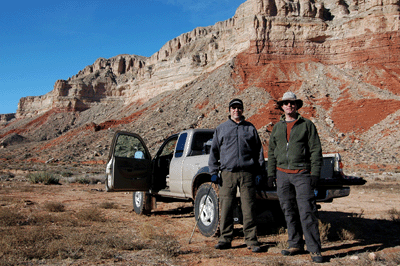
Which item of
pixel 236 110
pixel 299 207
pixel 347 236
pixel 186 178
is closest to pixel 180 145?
pixel 186 178

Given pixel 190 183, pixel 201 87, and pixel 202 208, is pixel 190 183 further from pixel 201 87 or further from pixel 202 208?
pixel 201 87

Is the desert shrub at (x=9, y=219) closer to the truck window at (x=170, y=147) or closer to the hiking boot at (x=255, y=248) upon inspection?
the truck window at (x=170, y=147)

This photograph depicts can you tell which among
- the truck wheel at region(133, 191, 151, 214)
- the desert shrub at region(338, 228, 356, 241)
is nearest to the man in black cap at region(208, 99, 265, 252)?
the desert shrub at region(338, 228, 356, 241)

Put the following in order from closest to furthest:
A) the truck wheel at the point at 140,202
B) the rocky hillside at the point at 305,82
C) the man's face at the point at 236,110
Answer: the man's face at the point at 236,110 → the truck wheel at the point at 140,202 → the rocky hillside at the point at 305,82

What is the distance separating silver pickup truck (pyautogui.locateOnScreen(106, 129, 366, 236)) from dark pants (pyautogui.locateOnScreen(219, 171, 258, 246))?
0.36m

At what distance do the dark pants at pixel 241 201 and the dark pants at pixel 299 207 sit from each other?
433mm

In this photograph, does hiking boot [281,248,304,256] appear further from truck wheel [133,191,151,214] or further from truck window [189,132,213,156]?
truck wheel [133,191,151,214]

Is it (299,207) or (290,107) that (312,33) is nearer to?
(290,107)

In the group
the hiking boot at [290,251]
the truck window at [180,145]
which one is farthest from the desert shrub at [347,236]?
the truck window at [180,145]

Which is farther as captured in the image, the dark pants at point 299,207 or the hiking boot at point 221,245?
the hiking boot at point 221,245

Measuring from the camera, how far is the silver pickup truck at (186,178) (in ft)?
16.2

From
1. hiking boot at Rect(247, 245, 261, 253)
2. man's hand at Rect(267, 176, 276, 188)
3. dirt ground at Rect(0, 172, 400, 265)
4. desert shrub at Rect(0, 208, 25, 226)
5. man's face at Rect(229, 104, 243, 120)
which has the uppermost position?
man's face at Rect(229, 104, 243, 120)

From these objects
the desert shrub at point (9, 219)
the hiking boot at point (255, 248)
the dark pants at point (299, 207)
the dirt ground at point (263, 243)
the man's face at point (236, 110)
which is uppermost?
the man's face at point (236, 110)

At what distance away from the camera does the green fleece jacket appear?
4.07 metres
